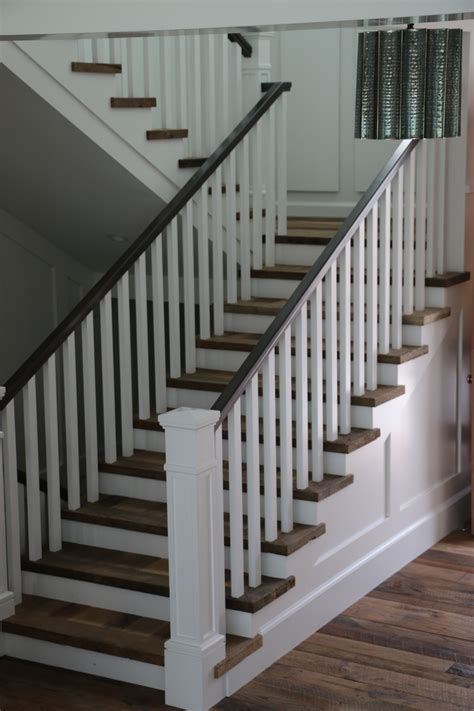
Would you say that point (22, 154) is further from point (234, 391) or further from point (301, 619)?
point (301, 619)

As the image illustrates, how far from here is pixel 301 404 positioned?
445 centimetres

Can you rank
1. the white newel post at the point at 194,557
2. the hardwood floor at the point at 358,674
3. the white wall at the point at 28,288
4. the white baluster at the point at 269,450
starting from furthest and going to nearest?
the white wall at the point at 28,288 < the white baluster at the point at 269,450 < the hardwood floor at the point at 358,674 < the white newel post at the point at 194,557

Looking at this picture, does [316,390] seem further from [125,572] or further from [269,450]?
[125,572]

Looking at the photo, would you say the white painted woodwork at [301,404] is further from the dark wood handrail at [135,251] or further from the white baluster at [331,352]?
the dark wood handrail at [135,251]

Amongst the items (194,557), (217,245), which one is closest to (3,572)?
(194,557)

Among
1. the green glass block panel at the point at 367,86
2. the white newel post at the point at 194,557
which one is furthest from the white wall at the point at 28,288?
the green glass block panel at the point at 367,86

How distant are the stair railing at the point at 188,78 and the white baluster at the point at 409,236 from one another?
1008mm

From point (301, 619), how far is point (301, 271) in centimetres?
188

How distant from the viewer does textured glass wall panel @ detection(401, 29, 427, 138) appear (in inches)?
130

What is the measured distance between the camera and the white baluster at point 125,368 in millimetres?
4949

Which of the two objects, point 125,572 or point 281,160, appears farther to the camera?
point 281,160

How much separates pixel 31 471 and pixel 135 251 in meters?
1.14

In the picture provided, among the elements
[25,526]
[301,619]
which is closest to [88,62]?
[25,526]

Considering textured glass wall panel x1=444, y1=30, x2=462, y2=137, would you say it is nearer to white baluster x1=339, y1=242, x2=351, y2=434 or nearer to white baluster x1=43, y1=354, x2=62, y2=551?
white baluster x1=339, y1=242, x2=351, y2=434
